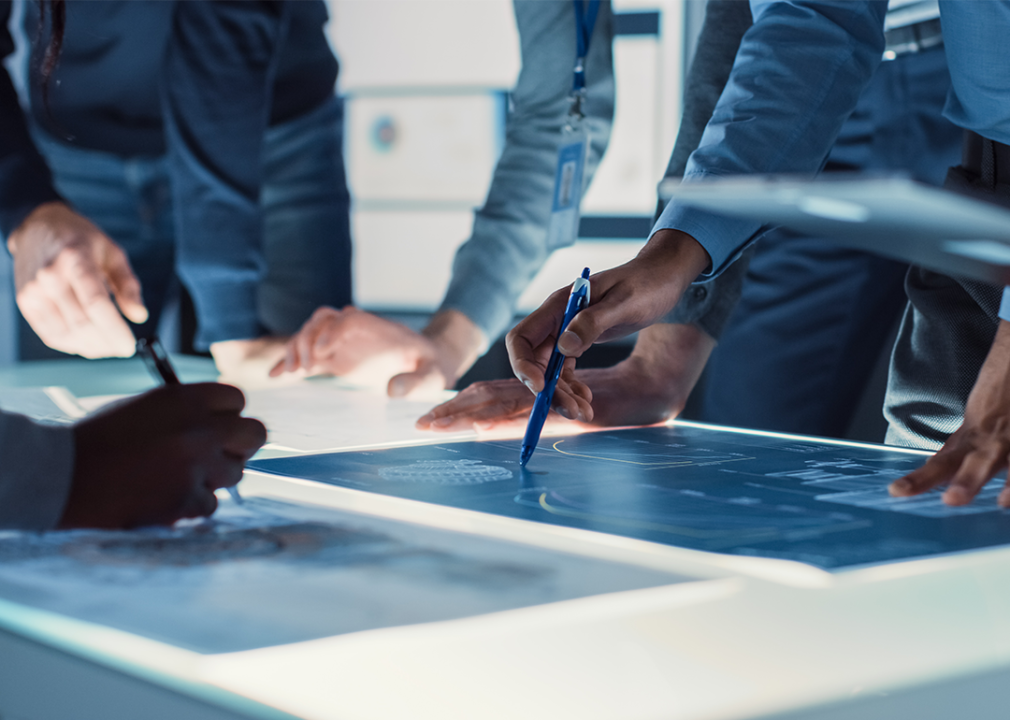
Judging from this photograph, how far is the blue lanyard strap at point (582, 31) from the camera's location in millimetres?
1331

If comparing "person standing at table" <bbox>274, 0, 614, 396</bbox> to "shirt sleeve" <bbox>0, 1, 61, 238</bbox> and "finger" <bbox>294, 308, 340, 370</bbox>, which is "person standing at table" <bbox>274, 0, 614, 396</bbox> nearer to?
"finger" <bbox>294, 308, 340, 370</bbox>

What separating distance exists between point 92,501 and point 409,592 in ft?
0.69

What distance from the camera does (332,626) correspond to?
40cm

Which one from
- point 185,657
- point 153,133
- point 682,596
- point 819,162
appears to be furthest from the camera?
point 153,133

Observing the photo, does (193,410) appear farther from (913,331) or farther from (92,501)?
(913,331)

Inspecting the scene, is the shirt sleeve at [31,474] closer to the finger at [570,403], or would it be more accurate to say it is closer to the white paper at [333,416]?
the white paper at [333,416]

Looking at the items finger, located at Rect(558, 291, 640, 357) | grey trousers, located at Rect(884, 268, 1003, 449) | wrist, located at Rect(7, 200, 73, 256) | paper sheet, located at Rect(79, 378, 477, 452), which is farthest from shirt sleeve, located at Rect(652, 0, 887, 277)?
wrist, located at Rect(7, 200, 73, 256)

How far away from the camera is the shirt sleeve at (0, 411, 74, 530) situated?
0.50m

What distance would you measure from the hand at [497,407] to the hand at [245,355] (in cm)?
63

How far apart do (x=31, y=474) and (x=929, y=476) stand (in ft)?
2.00

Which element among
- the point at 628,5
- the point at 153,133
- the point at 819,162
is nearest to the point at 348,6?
the point at 628,5

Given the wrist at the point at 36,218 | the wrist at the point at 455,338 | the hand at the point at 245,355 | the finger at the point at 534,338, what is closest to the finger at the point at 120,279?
the wrist at the point at 36,218

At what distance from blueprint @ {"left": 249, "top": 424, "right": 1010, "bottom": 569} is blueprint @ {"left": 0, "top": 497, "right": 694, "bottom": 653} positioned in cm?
9

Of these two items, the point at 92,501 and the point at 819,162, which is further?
the point at 819,162
